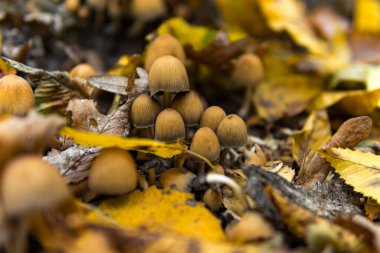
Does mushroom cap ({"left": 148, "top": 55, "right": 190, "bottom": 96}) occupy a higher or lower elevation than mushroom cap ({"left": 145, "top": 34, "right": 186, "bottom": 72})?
lower

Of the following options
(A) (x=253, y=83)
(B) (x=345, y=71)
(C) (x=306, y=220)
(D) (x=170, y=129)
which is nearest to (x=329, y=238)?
(C) (x=306, y=220)

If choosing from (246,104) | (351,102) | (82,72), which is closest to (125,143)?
(82,72)

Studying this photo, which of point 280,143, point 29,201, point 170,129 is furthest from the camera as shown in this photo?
point 280,143

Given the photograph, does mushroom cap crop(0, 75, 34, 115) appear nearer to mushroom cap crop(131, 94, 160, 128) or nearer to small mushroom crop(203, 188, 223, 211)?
mushroom cap crop(131, 94, 160, 128)

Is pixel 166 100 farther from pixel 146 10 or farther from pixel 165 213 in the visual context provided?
pixel 146 10

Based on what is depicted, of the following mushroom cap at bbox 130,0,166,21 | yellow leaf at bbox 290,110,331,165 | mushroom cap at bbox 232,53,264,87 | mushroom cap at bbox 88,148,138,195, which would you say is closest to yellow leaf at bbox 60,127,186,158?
mushroom cap at bbox 88,148,138,195

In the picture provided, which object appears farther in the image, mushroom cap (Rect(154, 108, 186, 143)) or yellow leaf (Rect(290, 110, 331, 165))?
yellow leaf (Rect(290, 110, 331, 165))

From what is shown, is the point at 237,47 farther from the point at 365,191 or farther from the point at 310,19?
the point at 310,19
